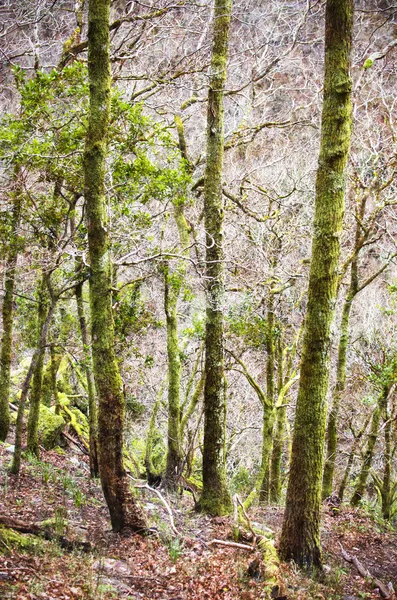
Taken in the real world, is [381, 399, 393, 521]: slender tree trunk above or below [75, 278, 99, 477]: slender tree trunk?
below

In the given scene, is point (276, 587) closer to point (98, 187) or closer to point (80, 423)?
point (98, 187)

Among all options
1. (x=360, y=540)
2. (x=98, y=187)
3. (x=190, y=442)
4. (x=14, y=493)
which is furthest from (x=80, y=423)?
(x=98, y=187)

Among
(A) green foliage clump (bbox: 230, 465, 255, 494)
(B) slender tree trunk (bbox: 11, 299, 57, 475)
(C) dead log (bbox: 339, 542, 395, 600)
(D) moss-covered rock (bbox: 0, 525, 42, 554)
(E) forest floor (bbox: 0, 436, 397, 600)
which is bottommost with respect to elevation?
(A) green foliage clump (bbox: 230, 465, 255, 494)

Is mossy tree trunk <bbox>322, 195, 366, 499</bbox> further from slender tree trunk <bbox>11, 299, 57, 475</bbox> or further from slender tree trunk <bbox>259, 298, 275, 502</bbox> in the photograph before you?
slender tree trunk <bbox>11, 299, 57, 475</bbox>

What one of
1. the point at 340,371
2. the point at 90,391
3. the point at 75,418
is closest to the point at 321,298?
the point at 90,391

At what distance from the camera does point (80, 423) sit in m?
15.2

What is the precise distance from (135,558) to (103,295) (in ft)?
9.51

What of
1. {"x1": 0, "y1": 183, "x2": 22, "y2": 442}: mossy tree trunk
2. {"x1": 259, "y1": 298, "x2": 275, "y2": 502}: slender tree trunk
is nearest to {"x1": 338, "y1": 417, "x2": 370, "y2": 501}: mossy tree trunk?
{"x1": 259, "y1": 298, "x2": 275, "y2": 502}: slender tree trunk

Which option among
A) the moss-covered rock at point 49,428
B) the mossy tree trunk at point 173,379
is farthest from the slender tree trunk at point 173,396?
the moss-covered rock at point 49,428

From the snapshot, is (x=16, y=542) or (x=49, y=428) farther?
(x=49, y=428)

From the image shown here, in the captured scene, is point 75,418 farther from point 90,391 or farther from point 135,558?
point 135,558

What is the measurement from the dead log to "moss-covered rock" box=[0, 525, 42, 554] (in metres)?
4.05

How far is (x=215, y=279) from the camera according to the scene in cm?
775

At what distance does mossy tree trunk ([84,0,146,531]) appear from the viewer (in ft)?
17.5
